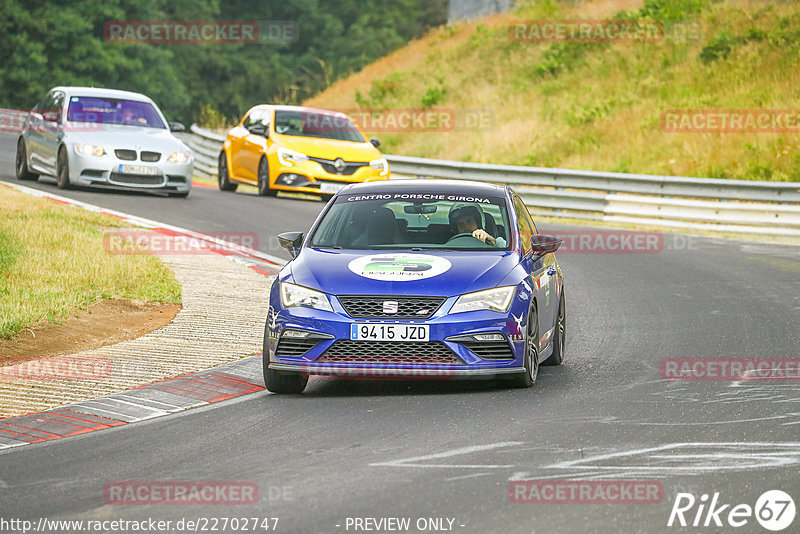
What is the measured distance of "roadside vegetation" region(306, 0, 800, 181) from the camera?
30.4 metres

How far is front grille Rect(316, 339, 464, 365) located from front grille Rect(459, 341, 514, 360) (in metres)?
0.13

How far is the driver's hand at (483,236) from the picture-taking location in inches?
410

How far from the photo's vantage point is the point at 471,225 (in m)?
10.5

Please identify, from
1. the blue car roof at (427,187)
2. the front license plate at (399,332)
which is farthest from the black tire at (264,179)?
the front license plate at (399,332)

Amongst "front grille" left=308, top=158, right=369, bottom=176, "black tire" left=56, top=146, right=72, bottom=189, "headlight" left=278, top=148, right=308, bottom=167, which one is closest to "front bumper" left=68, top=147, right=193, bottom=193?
"black tire" left=56, top=146, right=72, bottom=189

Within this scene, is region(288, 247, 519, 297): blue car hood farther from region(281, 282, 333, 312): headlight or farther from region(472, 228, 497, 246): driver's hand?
region(472, 228, 497, 246): driver's hand

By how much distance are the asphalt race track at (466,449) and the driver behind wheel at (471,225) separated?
1.13 meters

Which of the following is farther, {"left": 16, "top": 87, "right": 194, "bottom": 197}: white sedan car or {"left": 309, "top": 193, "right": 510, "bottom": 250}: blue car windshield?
{"left": 16, "top": 87, "right": 194, "bottom": 197}: white sedan car

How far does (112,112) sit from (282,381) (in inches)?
599

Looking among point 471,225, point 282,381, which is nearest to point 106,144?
point 471,225

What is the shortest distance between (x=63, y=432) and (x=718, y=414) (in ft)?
13.7
